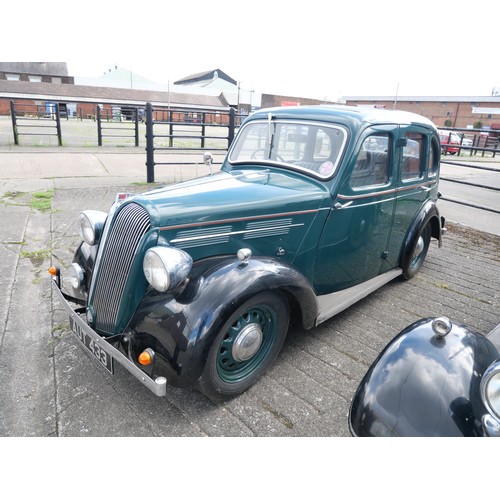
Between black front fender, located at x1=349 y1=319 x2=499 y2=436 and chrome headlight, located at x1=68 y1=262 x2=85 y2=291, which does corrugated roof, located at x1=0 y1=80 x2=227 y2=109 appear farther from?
black front fender, located at x1=349 y1=319 x2=499 y2=436

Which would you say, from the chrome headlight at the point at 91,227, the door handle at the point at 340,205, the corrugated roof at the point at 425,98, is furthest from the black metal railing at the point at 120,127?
the corrugated roof at the point at 425,98

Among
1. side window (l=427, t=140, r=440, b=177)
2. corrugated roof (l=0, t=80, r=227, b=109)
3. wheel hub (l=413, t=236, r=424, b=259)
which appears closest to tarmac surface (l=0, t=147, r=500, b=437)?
wheel hub (l=413, t=236, r=424, b=259)

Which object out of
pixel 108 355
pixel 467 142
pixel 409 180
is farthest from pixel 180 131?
pixel 467 142

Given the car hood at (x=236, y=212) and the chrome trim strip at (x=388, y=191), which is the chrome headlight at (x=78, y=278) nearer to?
the car hood at (x=236, y=212)

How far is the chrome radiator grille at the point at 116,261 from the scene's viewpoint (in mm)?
2373

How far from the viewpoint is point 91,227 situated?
112 inches

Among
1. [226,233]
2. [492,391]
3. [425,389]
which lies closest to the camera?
[492,391]

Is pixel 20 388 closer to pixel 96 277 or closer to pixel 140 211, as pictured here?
pixel 96 277

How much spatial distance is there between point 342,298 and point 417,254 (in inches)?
66.8

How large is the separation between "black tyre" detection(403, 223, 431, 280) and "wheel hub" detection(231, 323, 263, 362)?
2338 millimetres

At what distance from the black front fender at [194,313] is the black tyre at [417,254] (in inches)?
90.6

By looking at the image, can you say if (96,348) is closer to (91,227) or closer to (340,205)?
(91,227)

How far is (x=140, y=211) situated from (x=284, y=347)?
1517 millimetres

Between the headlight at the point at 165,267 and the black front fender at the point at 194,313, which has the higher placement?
the headlight at the point at 165,267
